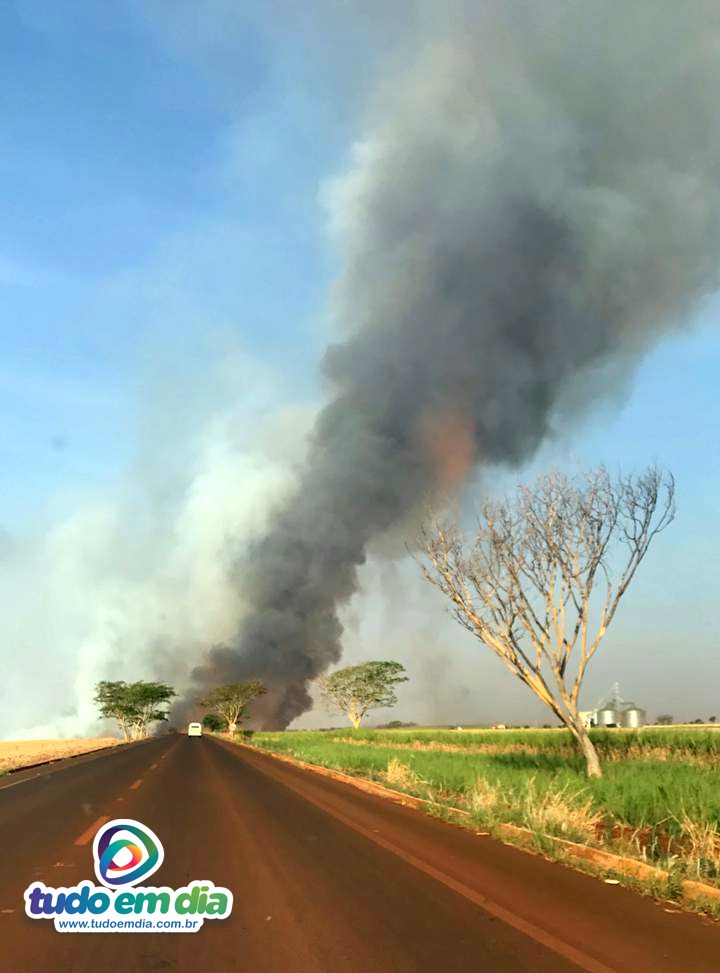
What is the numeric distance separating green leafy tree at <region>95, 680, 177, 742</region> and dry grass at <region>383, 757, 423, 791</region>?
92.3 m

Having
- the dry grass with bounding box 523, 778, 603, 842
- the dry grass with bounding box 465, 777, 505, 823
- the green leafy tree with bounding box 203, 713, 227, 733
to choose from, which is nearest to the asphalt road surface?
the dry grass with bounding box 465, 777, 505, 823

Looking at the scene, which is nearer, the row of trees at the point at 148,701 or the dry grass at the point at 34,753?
the dry grass at the point at 34,753

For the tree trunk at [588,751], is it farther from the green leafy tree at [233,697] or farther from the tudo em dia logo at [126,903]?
the green leafy tree at [233,697]

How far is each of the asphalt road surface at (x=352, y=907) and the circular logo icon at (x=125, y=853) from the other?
0.60ft

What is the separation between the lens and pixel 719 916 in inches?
248

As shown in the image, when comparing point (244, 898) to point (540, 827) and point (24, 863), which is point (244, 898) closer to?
point (24, 863)

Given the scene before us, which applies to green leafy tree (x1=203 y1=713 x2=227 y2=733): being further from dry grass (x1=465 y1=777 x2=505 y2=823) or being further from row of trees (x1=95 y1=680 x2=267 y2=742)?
dry grass (x1=465 y1=777 x2=505 y2=823)

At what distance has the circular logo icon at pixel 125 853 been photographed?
7.60 meters

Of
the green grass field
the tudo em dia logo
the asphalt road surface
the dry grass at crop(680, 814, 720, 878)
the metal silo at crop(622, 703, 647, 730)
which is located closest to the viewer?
the asphalt road surface

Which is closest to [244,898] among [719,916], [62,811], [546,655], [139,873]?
[139,873]

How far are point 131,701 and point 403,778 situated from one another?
317 feet

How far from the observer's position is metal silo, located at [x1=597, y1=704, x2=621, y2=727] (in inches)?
3659

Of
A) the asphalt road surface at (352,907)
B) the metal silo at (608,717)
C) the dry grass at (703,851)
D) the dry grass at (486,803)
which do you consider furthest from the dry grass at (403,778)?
the metal silo at (608,717)

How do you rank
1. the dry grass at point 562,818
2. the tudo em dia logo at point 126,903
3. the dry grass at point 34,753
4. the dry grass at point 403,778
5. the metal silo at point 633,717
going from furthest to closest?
the metal silo at point 633,717 < the dry grass at point 34,753 < the dry grass at point 403,778 < the dry grass at point 562,818 < the tudo em dia logo at point 126,903
